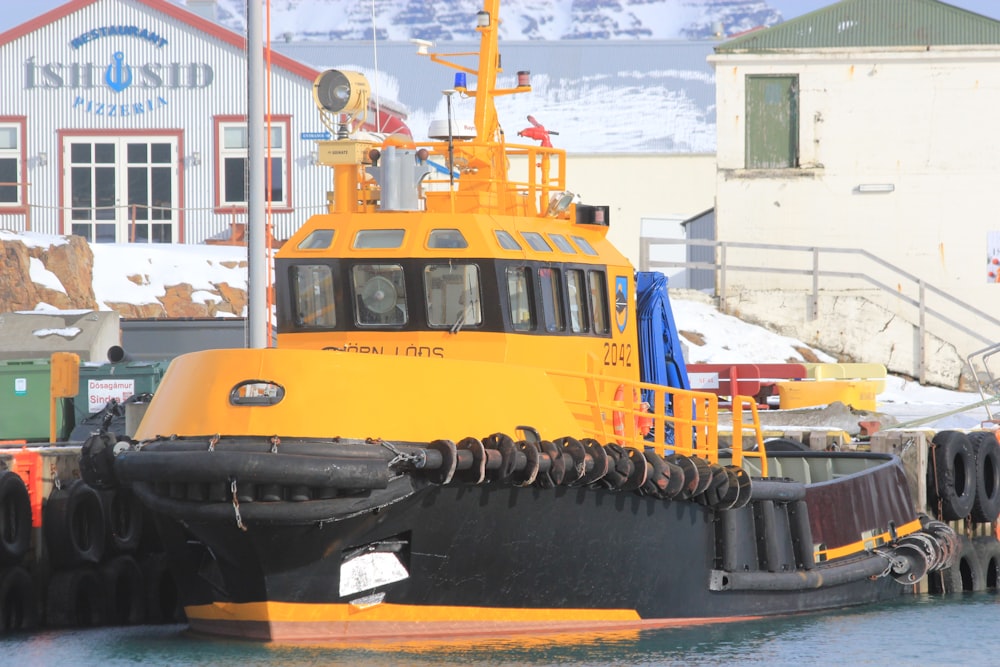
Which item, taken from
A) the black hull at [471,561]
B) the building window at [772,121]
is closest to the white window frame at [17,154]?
the building window at [772,121]

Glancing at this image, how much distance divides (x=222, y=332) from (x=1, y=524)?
718 cm

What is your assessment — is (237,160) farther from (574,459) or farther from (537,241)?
(574,459)

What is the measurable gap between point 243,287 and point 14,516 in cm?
1418

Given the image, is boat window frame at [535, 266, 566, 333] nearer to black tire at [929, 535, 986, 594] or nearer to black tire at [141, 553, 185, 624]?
black tire at [141, 553, 185, 624]

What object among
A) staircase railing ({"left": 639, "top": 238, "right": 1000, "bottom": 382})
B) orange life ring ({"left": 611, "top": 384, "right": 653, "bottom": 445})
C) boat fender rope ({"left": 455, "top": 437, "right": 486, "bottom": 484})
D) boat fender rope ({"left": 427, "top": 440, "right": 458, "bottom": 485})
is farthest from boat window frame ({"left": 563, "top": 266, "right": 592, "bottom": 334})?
staircase railing ({"left": 639, "top": 238, "right": 1000, "bottom": 382})

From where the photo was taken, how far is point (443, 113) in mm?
39938

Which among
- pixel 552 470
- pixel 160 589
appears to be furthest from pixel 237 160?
pixel 552 470

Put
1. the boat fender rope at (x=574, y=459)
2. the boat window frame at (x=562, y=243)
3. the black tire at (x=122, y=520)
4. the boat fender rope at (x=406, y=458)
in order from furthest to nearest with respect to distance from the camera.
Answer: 1. the black tire at (x=122, y=520)
2. the boat window frame at (x=562, y=243)
3. the boat fender rope at (x=574, y=459)
4. the boat fender rope at (x=406, y=458)

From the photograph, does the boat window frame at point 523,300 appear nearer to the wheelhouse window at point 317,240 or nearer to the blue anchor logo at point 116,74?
the wheelhouse window at point 317,240

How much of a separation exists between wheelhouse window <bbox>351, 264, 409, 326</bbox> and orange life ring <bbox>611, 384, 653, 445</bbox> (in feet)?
5.42

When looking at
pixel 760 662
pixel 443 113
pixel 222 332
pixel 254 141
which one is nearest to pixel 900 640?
pixel 760 662

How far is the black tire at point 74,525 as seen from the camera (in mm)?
11008

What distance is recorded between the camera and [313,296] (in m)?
10.8

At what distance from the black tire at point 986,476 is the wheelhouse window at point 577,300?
5097 mm
